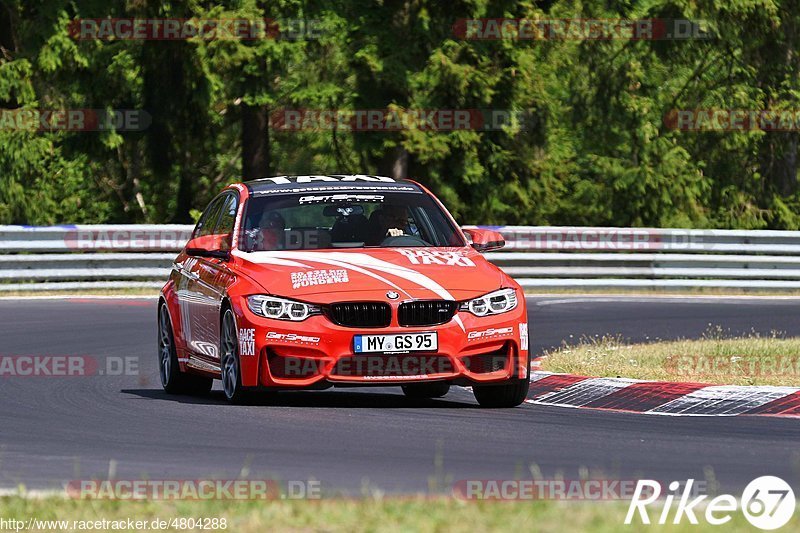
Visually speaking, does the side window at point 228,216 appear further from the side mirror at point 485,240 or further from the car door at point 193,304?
the side mirror at point 485,240

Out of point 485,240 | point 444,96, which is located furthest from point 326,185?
point 444,96

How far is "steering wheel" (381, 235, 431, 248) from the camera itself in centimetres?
1252

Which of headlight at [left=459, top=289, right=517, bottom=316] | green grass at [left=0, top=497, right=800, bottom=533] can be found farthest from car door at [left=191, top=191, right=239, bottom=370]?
green grass at [left=0, top=497, right=800, bottom=533]

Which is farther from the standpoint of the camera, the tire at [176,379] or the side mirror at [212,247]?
the tire at [176,379]

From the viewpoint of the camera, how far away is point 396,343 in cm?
1123

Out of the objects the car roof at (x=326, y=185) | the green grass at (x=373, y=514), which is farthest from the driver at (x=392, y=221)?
the green grass at (x=373, y=514)

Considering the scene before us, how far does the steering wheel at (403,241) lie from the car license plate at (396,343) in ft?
4.45

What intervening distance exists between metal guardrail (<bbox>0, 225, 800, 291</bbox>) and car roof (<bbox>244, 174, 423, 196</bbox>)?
12596 mm

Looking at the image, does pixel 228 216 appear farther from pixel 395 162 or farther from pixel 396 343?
pixel 395 162

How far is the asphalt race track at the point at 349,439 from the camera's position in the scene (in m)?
8.40

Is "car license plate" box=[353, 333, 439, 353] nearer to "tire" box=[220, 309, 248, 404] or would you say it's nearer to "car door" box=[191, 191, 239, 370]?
"tire" box=[220, 309, 248, 404]

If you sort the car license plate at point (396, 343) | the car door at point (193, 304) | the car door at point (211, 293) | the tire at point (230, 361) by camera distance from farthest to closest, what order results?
the car door at point (193, 304) → the car door at point (211, 293) → the tire at point (230, 361) → the car license plate at point (396, 343)

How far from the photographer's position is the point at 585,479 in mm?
7922

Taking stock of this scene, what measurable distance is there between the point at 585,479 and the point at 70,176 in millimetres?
36421
